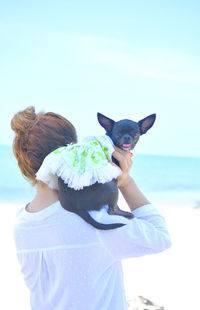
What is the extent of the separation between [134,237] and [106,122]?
1.10 m

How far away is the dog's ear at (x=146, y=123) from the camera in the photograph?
2121mm

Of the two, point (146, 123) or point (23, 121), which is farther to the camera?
point (146, 123)

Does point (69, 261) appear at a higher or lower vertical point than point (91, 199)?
lower

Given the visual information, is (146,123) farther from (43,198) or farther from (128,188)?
(43,198)

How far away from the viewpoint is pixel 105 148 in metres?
1.50

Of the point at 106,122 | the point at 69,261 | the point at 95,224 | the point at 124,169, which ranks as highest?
the point at 106,122

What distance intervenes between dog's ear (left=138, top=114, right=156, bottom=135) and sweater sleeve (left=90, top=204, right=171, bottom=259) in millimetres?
986

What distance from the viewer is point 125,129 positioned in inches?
82.7

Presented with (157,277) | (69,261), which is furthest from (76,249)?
(157,277)

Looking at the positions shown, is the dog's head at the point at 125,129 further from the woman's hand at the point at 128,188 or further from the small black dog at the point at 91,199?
the small black dog at the point at 91,199

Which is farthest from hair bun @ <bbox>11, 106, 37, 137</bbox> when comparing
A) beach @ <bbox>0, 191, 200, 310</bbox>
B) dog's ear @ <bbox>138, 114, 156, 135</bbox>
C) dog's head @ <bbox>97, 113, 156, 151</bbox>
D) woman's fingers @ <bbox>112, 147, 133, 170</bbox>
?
beach @ <bbox>0, 191, 200, 310</bbox>

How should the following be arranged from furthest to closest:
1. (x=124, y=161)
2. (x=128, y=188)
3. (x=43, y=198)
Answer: (x=124, y=161) → (x=128, y=188) → (x=43, y=198)

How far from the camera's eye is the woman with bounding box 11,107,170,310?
1148 mm

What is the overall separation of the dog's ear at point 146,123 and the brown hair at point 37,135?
82cm
